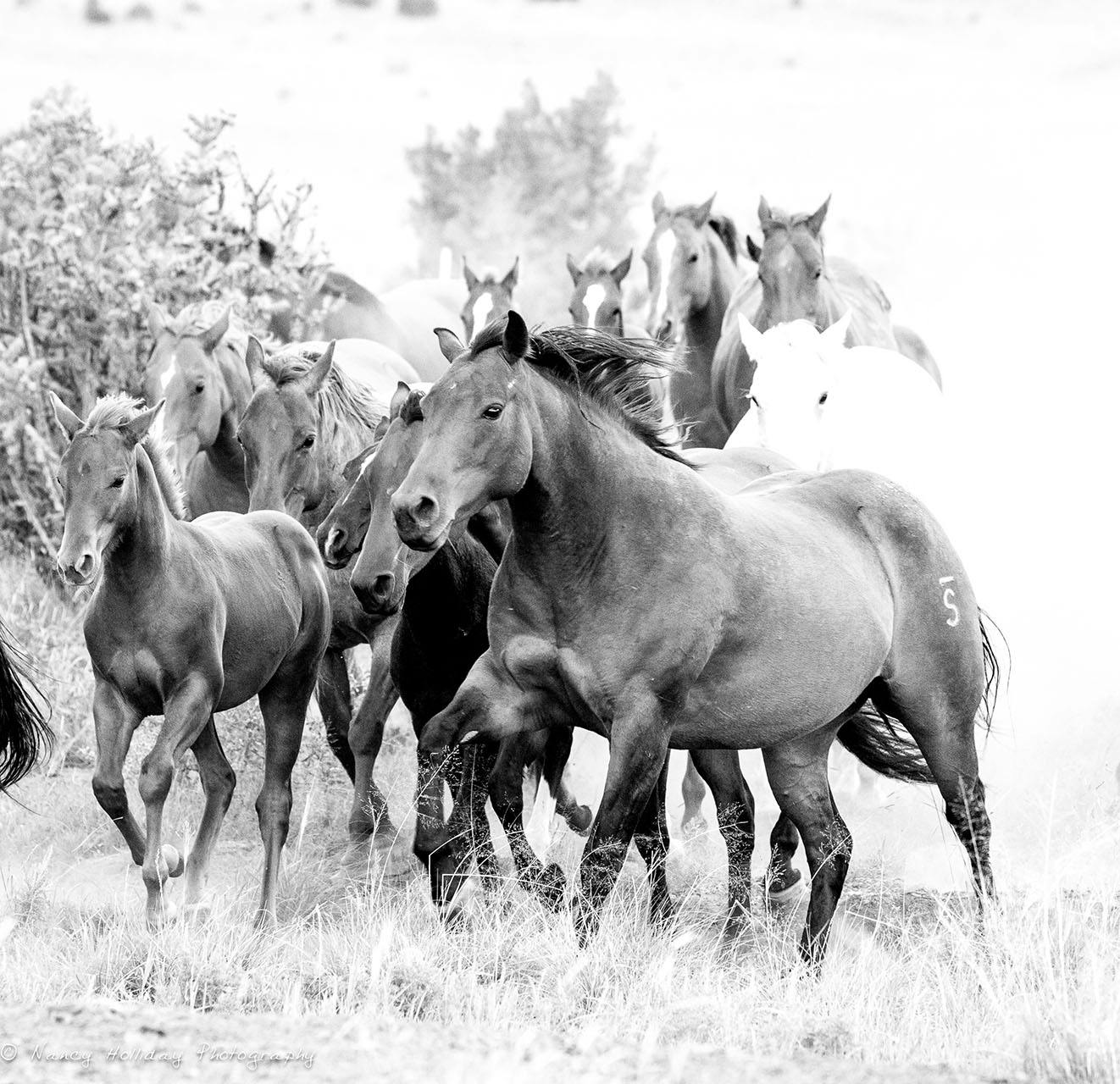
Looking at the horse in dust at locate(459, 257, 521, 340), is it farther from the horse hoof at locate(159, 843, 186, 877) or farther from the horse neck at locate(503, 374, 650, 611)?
the horse neck at locate(503, 374, 650, 611)

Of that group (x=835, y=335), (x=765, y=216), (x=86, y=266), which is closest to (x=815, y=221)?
(x=765, y=216)

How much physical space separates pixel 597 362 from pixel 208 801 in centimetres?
239

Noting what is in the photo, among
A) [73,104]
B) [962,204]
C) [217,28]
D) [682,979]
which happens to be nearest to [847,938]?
[682,979]

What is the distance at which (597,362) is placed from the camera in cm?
521

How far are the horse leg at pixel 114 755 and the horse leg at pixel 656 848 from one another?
172cm

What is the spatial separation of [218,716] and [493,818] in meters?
1.65

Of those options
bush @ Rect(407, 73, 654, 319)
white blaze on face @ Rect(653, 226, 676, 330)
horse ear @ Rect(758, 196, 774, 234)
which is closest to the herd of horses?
horse ear @ Rect(758, 196, 774, 234)

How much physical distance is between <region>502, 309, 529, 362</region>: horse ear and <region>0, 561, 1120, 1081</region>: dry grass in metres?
1.60

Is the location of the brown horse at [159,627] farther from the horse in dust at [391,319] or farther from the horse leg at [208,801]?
the horse in dust at [391,319]

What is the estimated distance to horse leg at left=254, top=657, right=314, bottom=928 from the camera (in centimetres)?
638

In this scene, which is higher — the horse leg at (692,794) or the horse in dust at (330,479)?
the horse in dust at (330,479)

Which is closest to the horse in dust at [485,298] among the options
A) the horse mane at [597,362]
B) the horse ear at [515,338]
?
the horse mane at [597,362]

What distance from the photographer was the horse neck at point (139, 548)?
19.4 feet

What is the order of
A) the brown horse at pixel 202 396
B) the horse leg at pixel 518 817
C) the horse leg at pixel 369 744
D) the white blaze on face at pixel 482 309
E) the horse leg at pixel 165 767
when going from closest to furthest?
1. the horse leg at pixel 518 817
2. the horse leg at pixel 165 767
3. the horse leg at pixel 369 744
4. the brown horse at pixel 202 396
5. the white blaze on face at pixel 482 309
